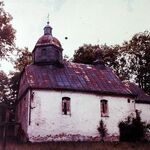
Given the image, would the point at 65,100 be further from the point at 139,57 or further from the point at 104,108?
the point at 139,57

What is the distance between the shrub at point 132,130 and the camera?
929 inches

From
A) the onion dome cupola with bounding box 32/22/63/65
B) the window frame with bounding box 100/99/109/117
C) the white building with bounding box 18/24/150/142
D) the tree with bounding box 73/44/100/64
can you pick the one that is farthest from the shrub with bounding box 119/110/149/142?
the tree with bounding box 73/44/100/64

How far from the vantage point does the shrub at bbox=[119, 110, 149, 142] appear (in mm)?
23594

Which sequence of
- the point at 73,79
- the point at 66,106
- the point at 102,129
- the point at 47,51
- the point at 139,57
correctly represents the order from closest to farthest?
the point at 66,106, the point at 102,129, the point at 73,79, the point at 47,51, the point at 139,57

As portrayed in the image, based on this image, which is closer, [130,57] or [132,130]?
[132,130]

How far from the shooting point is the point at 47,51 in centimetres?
2638

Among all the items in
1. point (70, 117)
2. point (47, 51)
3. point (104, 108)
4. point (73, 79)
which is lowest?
point (70, 117)

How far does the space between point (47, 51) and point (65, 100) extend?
5716 mm

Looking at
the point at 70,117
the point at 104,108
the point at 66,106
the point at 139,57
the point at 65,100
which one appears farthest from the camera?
the point at 139,57

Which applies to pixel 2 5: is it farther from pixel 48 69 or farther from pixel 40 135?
pixel 40 135

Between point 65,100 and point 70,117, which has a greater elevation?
point 65,100

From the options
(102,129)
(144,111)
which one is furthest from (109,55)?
(102,129)

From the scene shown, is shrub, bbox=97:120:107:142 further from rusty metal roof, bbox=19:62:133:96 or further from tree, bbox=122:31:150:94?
tree, bbox=122:31:150:94

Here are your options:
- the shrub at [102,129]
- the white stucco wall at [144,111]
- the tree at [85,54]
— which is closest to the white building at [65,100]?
the shrub at [102,129]
